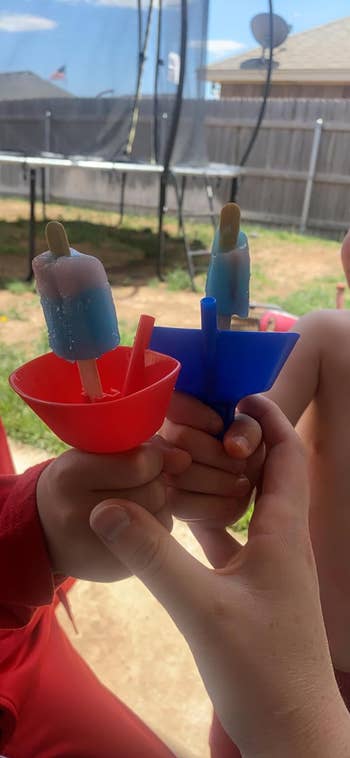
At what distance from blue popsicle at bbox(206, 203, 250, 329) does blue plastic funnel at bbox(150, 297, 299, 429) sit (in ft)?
0.11

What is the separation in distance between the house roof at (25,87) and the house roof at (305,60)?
4.33 ft

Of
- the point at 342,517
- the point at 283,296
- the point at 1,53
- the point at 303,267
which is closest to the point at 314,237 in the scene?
the point at 303,267

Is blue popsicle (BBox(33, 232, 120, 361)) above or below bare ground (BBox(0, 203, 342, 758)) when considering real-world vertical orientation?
above

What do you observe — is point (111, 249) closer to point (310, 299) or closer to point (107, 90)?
point (107, 90)

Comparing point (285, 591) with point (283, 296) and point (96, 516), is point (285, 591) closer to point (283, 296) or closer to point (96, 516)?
point (96, 516)

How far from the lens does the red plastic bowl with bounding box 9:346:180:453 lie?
368 millimetres

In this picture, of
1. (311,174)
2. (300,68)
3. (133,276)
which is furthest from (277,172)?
(133,276)

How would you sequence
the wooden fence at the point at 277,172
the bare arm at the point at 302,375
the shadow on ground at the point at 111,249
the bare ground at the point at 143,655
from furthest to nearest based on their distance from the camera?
the wooden fence at the point at 277,172, the shadow on ground at the point at 111,249, the bare ground at the point at 143,655, the bare arm at the point at 302,375

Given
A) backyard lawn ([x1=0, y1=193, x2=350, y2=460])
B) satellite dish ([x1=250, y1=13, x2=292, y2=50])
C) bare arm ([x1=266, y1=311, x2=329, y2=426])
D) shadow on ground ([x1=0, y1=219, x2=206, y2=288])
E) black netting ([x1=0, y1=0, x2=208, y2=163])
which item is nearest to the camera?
bare arm ([x1=266, y1=311, x2=329, y2=426])

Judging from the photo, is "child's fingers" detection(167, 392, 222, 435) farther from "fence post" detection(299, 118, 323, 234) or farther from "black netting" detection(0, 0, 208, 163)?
"fence post" detection(299, 118, 323, 234)

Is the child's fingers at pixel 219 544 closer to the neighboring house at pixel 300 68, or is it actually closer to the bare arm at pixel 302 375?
the bare arm at pixel 302 375

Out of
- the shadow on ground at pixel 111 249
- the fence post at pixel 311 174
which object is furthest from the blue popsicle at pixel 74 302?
the fence post at pixel 311 174

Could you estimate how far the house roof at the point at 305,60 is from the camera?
325 cm

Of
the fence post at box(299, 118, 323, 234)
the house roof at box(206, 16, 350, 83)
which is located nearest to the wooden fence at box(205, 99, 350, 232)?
the fence post at box(299, 118, 323, 234)
